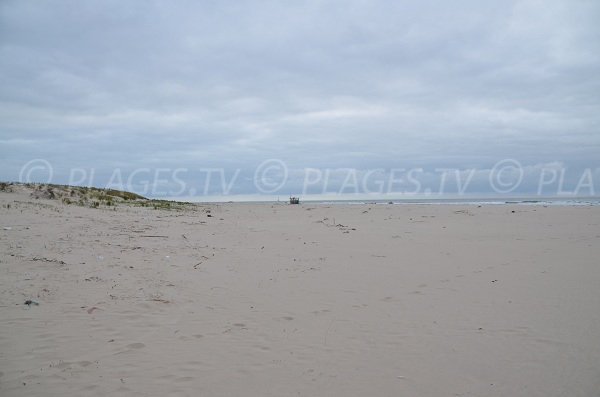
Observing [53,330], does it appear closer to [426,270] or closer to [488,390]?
[488,390]

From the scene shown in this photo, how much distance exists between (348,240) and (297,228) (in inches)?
138

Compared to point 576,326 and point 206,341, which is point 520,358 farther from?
point 206,341

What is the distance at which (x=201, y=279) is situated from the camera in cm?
732

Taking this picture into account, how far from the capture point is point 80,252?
8172mm

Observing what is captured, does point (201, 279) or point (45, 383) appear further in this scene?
point (201, 279)

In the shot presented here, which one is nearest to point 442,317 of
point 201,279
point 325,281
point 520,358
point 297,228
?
point 520,358

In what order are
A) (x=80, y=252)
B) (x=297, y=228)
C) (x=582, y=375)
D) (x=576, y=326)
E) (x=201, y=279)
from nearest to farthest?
(x=582, y=375) → (x=576, y=326) → (x=201, y=279) → (x=80, y=252) → (x=297, y=228)

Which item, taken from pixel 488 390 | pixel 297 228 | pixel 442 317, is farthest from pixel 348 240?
pixel 488 390

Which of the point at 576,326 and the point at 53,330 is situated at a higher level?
the point at 576,326

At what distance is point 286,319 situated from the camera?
551 centimetres

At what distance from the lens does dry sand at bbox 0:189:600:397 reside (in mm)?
3826

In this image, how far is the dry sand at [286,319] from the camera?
3.83 meters

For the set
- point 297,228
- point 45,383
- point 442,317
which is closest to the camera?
point 45,383

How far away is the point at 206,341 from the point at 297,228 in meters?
10.9
